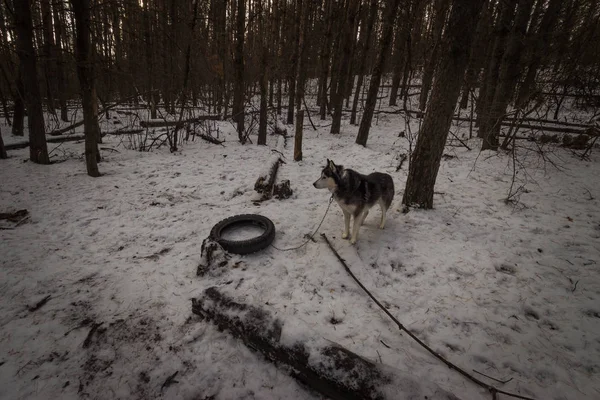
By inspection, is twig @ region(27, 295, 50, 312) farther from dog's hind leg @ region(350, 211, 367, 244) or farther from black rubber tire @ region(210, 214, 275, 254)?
dog's hind leg @ region(350, 211, 367, 244)

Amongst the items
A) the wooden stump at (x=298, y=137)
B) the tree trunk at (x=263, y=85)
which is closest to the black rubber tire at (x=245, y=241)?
the wooden stump at (x=298, y=137)

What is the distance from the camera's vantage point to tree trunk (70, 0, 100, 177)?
6027 mm

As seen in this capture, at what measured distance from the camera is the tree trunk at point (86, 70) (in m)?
6.03

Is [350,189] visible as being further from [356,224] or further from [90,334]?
[90,334]

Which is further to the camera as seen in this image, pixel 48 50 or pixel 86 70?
pixel 48 50

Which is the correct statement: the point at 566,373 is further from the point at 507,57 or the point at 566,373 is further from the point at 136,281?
the point at 507,57

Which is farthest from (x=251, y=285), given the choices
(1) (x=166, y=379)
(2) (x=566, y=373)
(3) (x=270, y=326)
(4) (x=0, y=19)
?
(4) (x=0, y=19)

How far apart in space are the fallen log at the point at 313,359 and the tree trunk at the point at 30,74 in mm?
8781

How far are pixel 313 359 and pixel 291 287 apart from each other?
1.45 m

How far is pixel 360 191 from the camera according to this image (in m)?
4.47

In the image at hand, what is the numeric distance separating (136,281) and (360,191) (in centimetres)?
388

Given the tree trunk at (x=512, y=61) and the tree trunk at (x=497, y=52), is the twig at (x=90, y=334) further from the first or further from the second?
the tree trunk at (x=497, y=52)

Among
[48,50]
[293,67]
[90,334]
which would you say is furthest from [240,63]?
[90,334]

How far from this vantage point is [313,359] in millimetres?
2293
